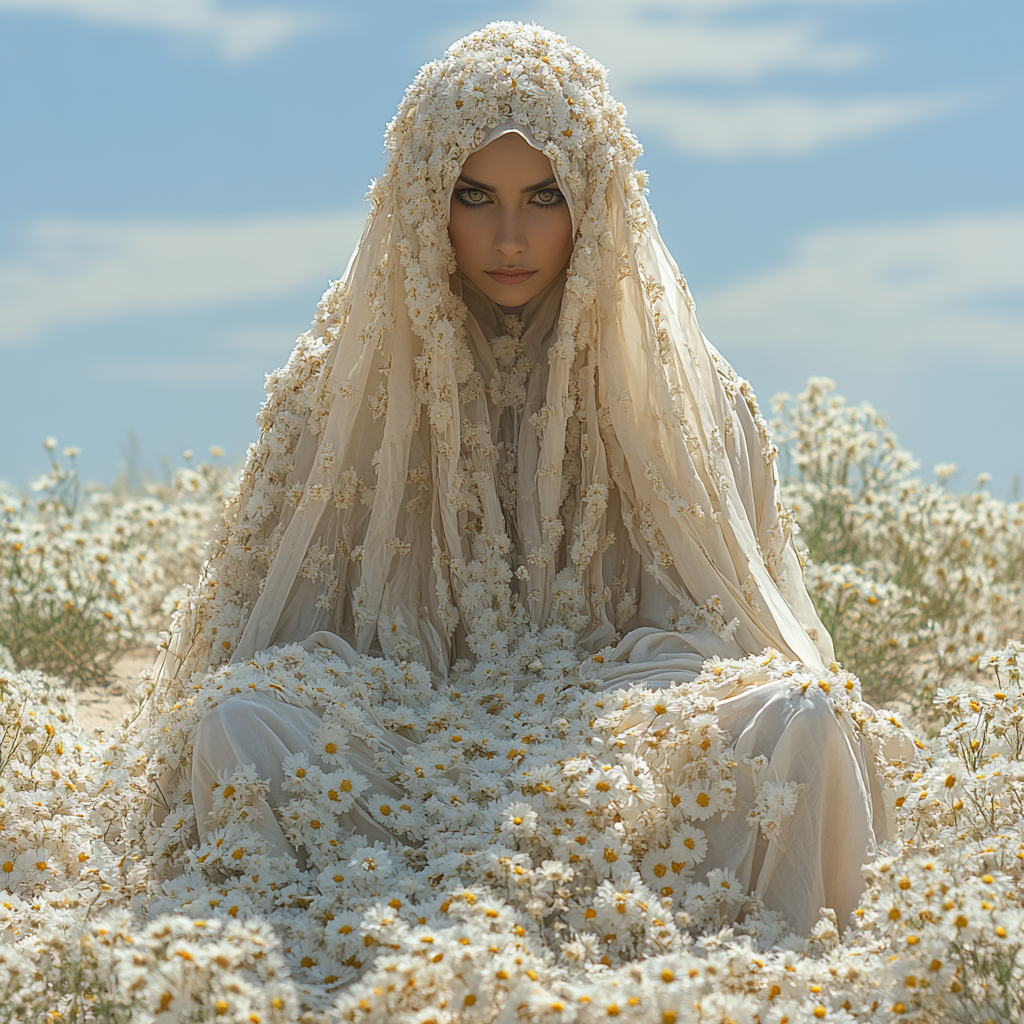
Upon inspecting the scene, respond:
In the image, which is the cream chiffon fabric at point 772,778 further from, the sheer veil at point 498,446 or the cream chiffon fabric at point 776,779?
the sheer veil at point 498,446

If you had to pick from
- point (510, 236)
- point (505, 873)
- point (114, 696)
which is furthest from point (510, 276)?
point (114, 696)

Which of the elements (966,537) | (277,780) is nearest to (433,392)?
(277,780)

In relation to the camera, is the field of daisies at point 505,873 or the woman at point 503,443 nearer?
the field of daisies at point 505,873

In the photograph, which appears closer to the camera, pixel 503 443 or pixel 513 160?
pixel 513 160

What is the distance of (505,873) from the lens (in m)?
2.05

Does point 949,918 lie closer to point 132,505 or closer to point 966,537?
point 966,537

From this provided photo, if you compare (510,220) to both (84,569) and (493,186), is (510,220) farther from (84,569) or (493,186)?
(84,569)

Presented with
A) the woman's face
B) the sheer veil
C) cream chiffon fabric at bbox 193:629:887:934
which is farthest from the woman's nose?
cream chiffon fabric at bbox 193:629:887:934

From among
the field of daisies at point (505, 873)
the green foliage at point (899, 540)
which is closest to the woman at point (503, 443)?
the field of daisies at point (505, 873)

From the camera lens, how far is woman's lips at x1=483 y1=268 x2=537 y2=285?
109 inches

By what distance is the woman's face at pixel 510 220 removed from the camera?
2717 mm

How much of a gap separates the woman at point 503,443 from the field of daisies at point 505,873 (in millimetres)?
173

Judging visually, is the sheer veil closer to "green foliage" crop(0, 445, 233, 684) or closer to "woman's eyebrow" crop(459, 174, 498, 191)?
"woman's eyebrow" crop(459, 174, 498, 191)

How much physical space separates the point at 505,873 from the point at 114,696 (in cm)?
376
